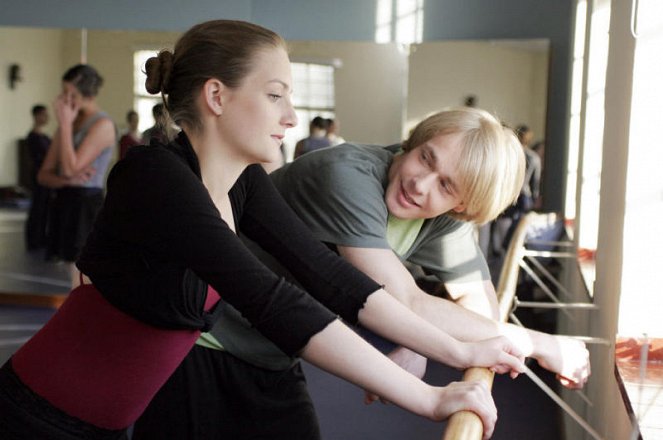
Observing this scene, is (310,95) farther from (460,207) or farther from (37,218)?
(460,207)

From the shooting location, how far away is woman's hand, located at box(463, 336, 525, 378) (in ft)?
5.16

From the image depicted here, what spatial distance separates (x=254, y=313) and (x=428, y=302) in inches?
25.4

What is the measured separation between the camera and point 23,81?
757 cm

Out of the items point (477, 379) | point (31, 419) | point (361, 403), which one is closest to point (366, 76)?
point (361, 403)

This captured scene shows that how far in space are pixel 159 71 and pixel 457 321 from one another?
723mm

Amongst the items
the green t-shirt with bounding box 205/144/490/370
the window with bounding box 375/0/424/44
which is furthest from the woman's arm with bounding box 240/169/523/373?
the window with bounding box 375/0/424/44

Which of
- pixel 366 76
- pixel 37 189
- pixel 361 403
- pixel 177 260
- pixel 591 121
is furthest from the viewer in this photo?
pixel 37 189

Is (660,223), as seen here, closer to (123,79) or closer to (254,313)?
(254,313)

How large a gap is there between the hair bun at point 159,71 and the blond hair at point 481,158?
0.54 metres

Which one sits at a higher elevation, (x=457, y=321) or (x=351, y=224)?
(x=351, y=224)

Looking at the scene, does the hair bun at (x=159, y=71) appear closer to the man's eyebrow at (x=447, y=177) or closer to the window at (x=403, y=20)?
the man's eyebrow at (x=447, y=177)

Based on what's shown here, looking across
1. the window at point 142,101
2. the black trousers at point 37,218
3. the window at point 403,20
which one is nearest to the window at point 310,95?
the window at point 403,20

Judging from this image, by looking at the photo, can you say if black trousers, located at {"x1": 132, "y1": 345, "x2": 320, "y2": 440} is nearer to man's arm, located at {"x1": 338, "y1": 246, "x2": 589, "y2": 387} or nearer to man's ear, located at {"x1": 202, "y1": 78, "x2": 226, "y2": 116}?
man's arm, located at {"x1": 338, "y1": 246, "x2": 589, "y2": 387}

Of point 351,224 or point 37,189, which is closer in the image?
point 351,224
